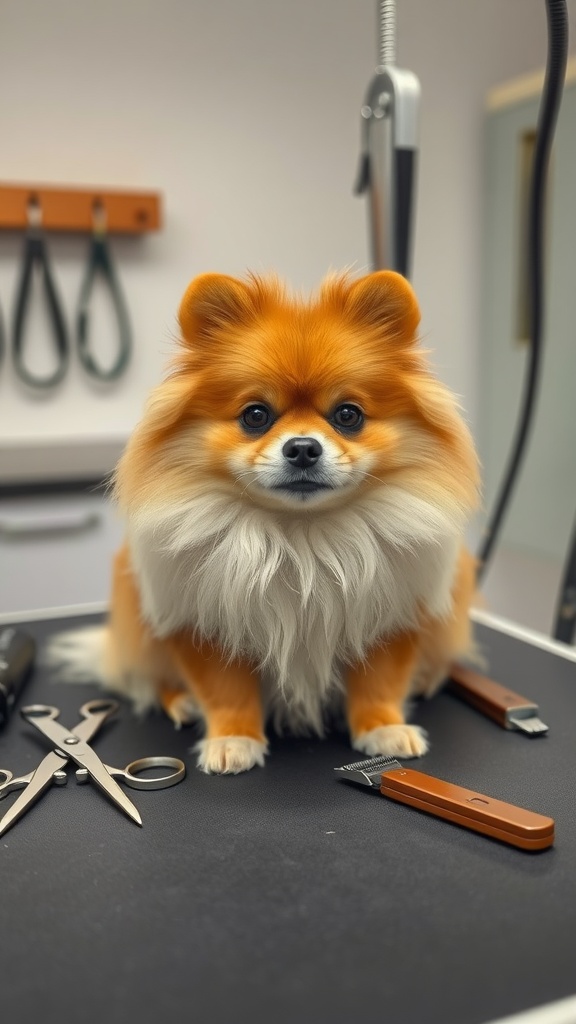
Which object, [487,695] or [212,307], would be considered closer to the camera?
[212,307]

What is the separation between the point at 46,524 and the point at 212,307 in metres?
1.11

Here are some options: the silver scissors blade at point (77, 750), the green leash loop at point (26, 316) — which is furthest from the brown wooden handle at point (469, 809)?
the green leash loop at point (26, 316)

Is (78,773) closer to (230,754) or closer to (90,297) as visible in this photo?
(230,754)

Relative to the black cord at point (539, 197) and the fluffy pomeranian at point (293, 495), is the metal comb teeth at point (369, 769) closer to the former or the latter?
the fluffy pomeranian at point (293, 495)

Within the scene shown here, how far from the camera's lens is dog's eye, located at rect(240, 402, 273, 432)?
84cm

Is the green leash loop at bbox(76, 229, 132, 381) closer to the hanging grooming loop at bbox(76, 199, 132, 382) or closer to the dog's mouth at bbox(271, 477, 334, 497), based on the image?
the hanging grooming loop at bbox(76, 199, 132, 382)

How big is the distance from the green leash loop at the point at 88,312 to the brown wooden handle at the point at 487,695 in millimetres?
1284

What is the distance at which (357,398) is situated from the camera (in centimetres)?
84

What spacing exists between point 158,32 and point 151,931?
6.70 feet

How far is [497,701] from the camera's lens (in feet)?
3.25

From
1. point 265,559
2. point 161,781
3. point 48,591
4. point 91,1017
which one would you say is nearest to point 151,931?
point 91,1017

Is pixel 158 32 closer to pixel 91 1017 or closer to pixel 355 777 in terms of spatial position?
pixel 355 777

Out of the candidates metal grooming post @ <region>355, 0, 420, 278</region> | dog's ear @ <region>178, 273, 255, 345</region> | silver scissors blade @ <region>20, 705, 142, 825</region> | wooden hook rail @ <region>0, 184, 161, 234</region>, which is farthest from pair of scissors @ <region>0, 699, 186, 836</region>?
wooden hook rail @ <region>0, 184, 161, 234</region>

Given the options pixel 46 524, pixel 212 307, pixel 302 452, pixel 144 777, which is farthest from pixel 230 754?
pixel 46 524
